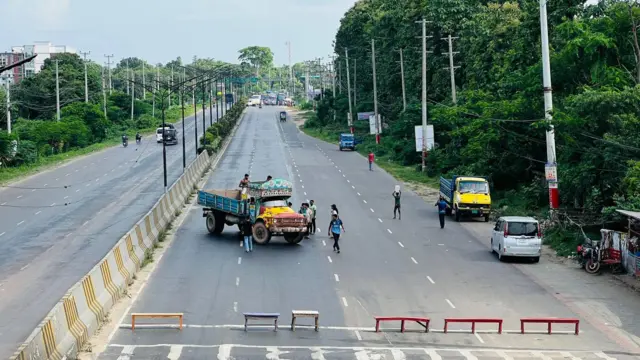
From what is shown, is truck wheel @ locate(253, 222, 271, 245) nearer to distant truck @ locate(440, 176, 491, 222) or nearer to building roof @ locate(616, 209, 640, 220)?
distant truck @ locate(440, 176, 491, 222)

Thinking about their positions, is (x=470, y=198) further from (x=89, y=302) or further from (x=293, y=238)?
(x=89, y=302)

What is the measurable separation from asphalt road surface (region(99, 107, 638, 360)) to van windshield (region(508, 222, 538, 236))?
1.20 metres

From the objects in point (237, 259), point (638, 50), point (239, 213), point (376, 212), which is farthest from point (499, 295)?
point (376, 212)

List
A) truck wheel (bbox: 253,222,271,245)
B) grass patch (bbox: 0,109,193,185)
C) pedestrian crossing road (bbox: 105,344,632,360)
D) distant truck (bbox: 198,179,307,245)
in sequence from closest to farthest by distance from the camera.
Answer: pedestrian crossing road (bbox: 105,344,632,360) < distant truck (bbox: 198,179,307,245) < truck wheel (bbox: 253,222,271,245) < grass patch (bbox: 0,109,193,185)

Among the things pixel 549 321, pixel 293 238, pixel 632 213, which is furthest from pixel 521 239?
pixel 549 321

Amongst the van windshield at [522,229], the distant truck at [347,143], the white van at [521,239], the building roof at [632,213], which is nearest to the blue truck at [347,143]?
the distant truck at [347,143]

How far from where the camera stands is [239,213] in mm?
41531

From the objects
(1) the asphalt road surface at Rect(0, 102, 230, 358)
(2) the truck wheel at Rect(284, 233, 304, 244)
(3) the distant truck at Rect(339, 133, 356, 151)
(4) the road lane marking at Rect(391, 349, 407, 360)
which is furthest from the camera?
(3) the distant truck at Rect(339, 133, 356, 151)

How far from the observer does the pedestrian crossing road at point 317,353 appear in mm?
22091

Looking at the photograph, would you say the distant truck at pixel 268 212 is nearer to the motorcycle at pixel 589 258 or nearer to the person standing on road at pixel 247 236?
the person standing on road at pixel 247 236

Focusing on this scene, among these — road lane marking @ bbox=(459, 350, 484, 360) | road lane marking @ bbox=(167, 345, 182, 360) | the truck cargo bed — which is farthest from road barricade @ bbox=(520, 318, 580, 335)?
the truck cargo bed

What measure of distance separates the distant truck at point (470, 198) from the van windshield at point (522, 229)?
11.7m

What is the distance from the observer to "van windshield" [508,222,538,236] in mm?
36237

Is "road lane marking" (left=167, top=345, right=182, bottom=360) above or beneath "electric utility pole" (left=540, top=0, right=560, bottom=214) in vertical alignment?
beneath
